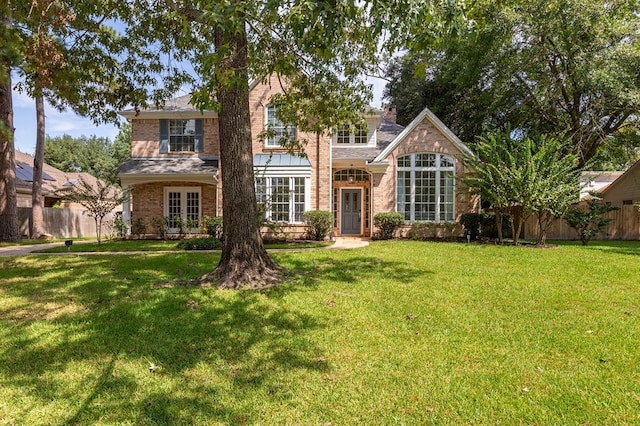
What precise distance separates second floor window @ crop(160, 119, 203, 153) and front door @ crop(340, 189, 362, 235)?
24.0ft

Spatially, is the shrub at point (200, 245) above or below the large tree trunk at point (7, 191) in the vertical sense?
below

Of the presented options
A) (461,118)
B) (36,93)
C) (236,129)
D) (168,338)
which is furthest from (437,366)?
(461,118)

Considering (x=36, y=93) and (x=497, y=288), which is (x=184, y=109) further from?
(x=497, y=288)

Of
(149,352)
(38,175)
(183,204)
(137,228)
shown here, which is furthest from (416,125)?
(38,175)

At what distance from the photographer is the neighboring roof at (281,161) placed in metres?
16.0

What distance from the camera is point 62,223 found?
21688 mm

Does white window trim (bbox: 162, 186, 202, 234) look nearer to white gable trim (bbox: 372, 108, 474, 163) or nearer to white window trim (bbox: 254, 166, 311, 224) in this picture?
white window trim (bbox: 254, 166, 311, 224)

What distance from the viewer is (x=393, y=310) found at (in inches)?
219

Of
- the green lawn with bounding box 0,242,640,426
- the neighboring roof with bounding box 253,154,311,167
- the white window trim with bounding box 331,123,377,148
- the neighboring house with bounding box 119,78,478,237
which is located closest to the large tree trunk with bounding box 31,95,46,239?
→ the neighboring house with bounding box 119,78,478,237

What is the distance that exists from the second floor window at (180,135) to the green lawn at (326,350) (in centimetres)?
1088

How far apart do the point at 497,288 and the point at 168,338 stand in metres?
5.57

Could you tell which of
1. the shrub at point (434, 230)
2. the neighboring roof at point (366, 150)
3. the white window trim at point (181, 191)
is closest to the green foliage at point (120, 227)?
the white window trim at point (181, 191)

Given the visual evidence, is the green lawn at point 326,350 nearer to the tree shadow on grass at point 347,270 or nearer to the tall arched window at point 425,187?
the tree shadow on grass at point 347,270

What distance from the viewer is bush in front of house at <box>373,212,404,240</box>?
15.5 metres
